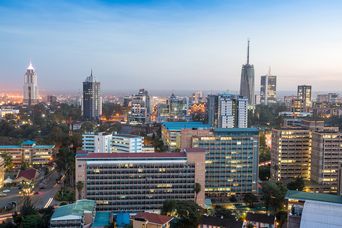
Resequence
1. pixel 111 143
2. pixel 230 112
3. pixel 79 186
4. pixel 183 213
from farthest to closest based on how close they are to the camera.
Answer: pixel 230 112
pixel 111 143
pixel 79 186
pixel 183 213

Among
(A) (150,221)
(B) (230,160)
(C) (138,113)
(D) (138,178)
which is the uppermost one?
(C) (138,113)

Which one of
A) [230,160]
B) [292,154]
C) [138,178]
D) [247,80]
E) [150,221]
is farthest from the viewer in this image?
[247,80]

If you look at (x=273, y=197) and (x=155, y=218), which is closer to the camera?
(x=155, y=218)

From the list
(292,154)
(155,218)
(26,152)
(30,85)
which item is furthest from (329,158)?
(30,85)

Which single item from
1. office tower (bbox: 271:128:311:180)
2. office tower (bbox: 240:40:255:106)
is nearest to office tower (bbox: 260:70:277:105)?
office tower (bbox: 240:40:255:106)

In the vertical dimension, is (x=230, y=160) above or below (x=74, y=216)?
above

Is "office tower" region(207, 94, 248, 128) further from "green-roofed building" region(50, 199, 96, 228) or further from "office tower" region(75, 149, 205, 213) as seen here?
"green-roofed building" region(50, 199, 96, 228)

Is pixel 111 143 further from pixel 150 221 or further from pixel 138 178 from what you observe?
pixel 150 221

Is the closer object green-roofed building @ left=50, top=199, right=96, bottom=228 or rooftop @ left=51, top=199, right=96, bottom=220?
green-roofed building @ left=50, top=199, right=96, bottom=228
